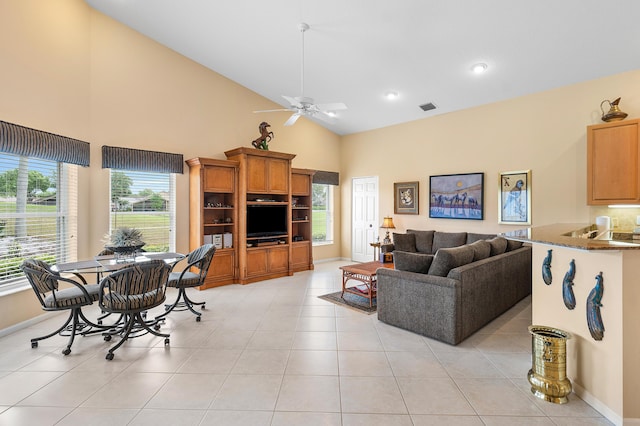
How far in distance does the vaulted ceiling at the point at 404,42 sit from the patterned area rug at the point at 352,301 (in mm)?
3525

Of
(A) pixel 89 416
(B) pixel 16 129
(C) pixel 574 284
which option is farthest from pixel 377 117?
(A) pixel 89 416

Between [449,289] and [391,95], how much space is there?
3.86 meters

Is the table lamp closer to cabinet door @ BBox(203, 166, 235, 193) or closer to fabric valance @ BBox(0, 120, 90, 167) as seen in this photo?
cabinet door @ BBox(203, 166, 235, 193)

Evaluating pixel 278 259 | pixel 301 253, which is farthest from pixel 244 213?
pixel 301 253

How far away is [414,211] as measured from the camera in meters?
6.75

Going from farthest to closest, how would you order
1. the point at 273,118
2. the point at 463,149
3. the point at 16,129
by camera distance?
the point at 273,118, the point at 463,149, the point at 16,129

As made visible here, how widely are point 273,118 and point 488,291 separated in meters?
5.16

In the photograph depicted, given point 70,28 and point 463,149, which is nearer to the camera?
point 70,28

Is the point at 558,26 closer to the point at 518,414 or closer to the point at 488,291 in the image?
the point at 488,291

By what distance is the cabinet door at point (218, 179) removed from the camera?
534cm

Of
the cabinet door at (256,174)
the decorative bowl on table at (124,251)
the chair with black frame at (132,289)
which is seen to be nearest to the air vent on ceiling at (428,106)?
the cabinet door at (256,174)

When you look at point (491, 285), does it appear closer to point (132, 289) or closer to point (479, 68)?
point (479, 68)

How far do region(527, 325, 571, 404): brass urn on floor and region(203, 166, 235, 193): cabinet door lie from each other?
4.81 meters

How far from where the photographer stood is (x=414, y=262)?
3.50 meters
